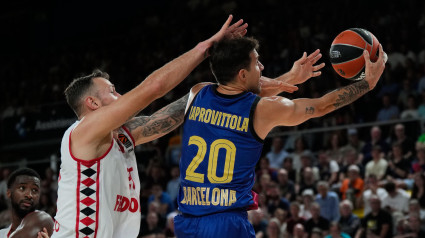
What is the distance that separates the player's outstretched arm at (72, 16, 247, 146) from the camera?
12.7ft

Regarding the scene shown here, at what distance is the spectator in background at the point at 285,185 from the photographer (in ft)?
38.0

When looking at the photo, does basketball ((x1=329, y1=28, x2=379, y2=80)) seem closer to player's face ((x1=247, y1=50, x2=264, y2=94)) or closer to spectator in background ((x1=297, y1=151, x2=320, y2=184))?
player's face ((x1=247, y1=50, x2=264, y2=94))

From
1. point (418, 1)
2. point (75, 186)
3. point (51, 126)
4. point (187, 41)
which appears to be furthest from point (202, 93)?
point (187, 41)

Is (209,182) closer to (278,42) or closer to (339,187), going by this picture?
(339,187)

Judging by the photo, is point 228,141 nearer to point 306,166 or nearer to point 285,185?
point 285,185

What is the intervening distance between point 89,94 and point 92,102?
6 cm

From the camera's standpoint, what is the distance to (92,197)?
4.09 meters

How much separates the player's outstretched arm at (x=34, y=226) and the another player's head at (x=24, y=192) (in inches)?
7.9

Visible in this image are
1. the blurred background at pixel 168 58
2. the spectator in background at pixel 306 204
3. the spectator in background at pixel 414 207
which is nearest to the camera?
the spectator in background at pixel 414 207

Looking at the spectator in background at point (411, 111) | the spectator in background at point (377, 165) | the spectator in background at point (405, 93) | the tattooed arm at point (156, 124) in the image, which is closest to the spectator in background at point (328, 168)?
the spectator in background at point (377, 165)

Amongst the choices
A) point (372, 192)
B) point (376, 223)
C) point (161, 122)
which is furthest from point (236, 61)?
point (372, 192)

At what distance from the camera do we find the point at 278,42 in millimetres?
15891

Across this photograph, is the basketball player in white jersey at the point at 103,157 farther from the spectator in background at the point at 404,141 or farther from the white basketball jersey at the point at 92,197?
the spectator in background at the point at 404,141

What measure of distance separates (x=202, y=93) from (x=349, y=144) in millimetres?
8298
